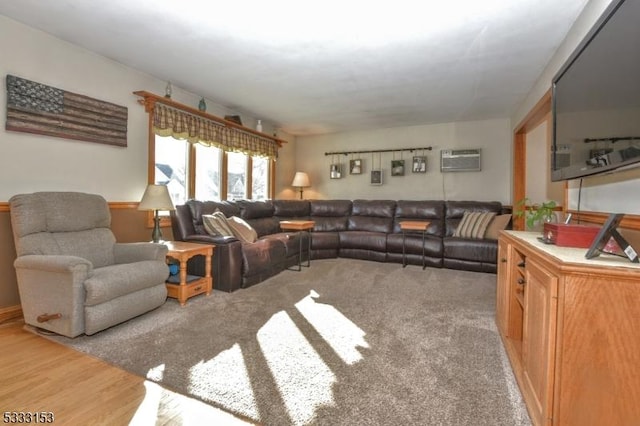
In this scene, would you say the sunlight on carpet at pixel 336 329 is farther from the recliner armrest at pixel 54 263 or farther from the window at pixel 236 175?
the window at pixel 236 175

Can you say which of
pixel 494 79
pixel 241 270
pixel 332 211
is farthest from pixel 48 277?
pixel 494 79

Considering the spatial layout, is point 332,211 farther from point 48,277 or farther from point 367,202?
point 48,277

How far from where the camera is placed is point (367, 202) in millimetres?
5355

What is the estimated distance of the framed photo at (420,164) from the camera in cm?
536

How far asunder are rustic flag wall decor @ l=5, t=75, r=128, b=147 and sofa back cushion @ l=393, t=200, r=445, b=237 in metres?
3.86

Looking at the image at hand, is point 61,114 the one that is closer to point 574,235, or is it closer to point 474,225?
point 574,235

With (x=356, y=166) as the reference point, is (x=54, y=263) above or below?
below

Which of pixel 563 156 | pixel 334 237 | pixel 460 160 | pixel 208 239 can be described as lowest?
pixel 334 237

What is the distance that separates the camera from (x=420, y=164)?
17.6 ft

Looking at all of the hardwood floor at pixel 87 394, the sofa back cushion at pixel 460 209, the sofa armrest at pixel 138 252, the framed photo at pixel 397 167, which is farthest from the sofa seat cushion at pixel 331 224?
the hardwood floor at pixel 87 394

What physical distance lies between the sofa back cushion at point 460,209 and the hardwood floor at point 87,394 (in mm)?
4064

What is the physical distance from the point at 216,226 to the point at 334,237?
6.62 ft

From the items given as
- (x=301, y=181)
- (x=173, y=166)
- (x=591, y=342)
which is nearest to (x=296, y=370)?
(x=591, y=342)

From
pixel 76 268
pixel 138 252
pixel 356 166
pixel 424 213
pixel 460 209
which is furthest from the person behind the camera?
pixel 356 166
